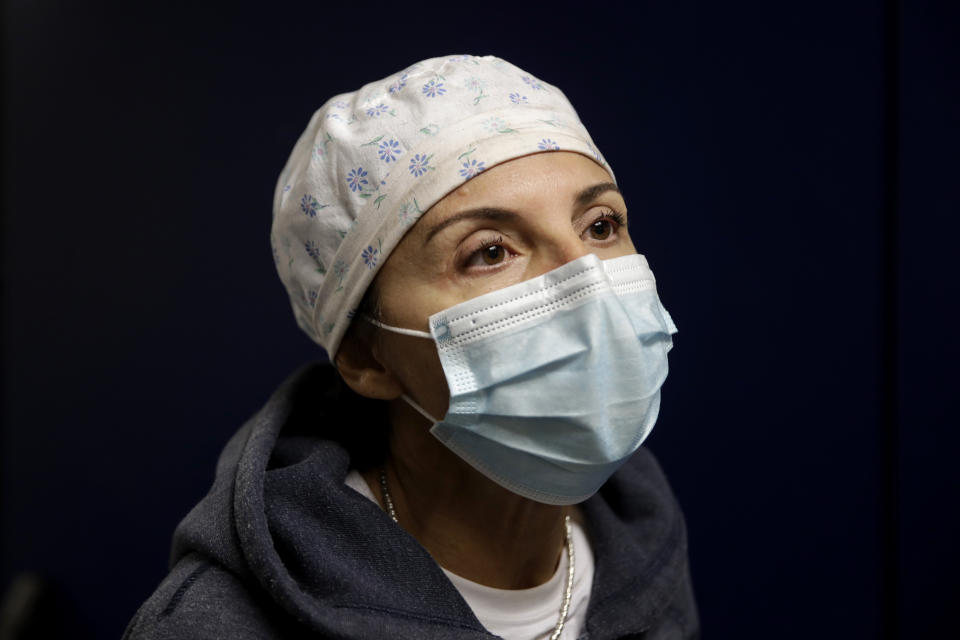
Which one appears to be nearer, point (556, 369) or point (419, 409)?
point (556, 369)

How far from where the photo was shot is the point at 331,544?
125 centimetres

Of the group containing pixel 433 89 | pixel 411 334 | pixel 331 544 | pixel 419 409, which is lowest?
pixel 331 544

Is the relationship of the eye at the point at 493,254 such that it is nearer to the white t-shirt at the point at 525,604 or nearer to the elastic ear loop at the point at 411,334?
the elastic ear loop at the point at 411,334

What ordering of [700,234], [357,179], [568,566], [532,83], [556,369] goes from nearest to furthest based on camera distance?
[556,369], [357,179], [532,83], [568,566], [700,234]

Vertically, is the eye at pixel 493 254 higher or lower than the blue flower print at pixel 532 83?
lower

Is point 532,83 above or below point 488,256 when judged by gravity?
above

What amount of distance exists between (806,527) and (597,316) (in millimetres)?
1313

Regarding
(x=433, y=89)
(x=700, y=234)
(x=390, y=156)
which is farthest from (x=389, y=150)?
(x=700, y=234)

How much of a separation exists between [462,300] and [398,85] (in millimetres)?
415

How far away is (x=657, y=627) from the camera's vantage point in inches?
61.5

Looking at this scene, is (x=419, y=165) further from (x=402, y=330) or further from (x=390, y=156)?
(x=402, y=330)

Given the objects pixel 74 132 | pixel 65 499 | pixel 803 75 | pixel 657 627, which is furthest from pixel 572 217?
pixel 65 499

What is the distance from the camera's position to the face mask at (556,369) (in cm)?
116

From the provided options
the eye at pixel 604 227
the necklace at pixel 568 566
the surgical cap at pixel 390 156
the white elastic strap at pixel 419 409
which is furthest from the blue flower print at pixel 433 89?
the necklace at pixel 568 566
